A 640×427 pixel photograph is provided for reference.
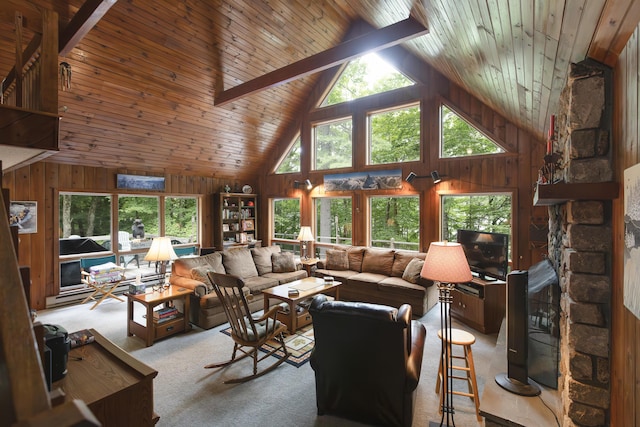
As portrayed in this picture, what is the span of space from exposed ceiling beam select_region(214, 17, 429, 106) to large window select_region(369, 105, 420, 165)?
2.30 m

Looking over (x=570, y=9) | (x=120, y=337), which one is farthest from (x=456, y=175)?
(x=120, y=337)

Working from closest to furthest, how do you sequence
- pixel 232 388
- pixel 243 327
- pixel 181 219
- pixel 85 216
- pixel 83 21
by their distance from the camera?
pixel 232 388 < pixel 243 327 < pixel 83 21 < pixel 85 216 < pixel 181 219

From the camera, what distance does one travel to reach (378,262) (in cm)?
561

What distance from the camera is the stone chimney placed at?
1.59 m

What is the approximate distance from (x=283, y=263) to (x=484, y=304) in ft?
10.9

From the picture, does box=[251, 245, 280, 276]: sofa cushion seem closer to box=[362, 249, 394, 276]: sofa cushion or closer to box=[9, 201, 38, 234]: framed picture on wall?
box=[362, 249, 394, 276]: sofa cushion

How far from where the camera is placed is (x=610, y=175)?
1.56m

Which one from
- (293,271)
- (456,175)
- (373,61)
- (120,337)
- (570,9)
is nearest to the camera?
(570,9)

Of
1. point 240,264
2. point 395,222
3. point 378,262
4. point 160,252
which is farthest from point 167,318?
point 395,222

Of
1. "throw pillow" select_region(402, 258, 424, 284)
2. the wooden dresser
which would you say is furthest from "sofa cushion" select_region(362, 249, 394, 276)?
the wooden dresser

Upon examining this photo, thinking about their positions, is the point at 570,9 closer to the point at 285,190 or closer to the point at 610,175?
the point at 610,175

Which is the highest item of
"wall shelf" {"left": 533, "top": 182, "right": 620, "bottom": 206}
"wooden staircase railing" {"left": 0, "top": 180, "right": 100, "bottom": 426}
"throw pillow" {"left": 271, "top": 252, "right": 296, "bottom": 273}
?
"wall shelf" {"left": 533, "top": 182, "right": 620, "bottom": 206}

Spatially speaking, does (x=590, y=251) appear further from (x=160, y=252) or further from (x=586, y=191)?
(x=160, y=252)

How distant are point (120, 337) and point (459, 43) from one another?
521 centimetres
